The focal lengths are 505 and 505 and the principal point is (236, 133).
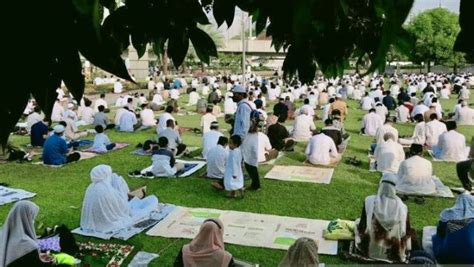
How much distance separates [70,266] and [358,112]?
1507cm

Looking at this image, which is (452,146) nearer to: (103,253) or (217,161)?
(217,161)

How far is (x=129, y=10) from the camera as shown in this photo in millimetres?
1618

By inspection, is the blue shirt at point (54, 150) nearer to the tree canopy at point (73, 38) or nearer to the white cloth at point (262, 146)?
the white cloth at point (262, 146)

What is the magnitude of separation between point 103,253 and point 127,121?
866cm

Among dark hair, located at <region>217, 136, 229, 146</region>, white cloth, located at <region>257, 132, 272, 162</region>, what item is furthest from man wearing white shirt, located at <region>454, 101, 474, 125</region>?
dark hair, located at <region>217, 136, 229, 146</region>

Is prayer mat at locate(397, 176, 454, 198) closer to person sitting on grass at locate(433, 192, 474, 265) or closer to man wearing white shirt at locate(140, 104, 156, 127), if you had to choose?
person sitting on grass at locate(433, 192, 474, 265)

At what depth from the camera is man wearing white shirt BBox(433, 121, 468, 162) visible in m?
9.80

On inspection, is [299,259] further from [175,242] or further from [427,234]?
[427,234]

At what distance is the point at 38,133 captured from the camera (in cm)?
1143

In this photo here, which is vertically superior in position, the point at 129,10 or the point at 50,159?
the point at 129,10

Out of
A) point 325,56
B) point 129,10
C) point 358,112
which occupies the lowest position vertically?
point 358,112

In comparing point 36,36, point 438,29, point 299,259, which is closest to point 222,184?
point 299,259

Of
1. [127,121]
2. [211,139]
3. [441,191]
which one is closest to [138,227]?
[211,139]

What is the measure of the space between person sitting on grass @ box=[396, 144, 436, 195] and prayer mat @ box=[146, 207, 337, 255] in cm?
178
